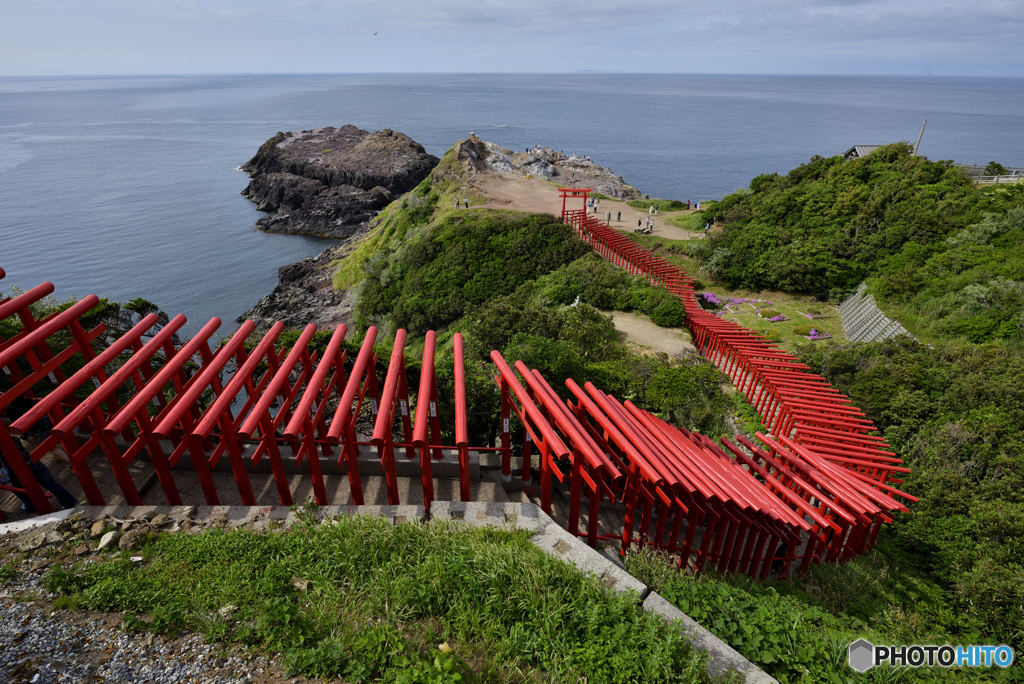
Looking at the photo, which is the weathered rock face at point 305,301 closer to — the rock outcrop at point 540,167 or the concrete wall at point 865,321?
the rock outcrop at point 540,167

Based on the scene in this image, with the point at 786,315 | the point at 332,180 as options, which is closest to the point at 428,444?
the point at 786,315

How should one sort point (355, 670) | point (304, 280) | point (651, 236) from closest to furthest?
point (355, 670)
point (651, 236)
point (304, 280)

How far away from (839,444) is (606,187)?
3885 centimetres

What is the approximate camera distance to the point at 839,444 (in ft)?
38.8

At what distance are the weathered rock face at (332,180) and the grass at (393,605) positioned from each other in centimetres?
5835

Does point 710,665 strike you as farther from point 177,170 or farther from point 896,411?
point 177,170

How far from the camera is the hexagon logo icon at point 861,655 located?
5.91 metres

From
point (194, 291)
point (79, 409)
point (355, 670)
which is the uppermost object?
point (79, 409)

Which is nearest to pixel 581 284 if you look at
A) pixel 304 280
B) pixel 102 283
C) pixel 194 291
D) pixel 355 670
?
pixel 355 670

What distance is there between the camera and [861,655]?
609 centimetres

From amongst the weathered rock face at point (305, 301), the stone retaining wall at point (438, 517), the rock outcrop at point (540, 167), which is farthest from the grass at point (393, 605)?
the rock outcrop at point (540, 167)

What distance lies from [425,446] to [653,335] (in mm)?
15019

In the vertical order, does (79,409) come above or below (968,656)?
above

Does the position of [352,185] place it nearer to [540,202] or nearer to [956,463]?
[540,202]
